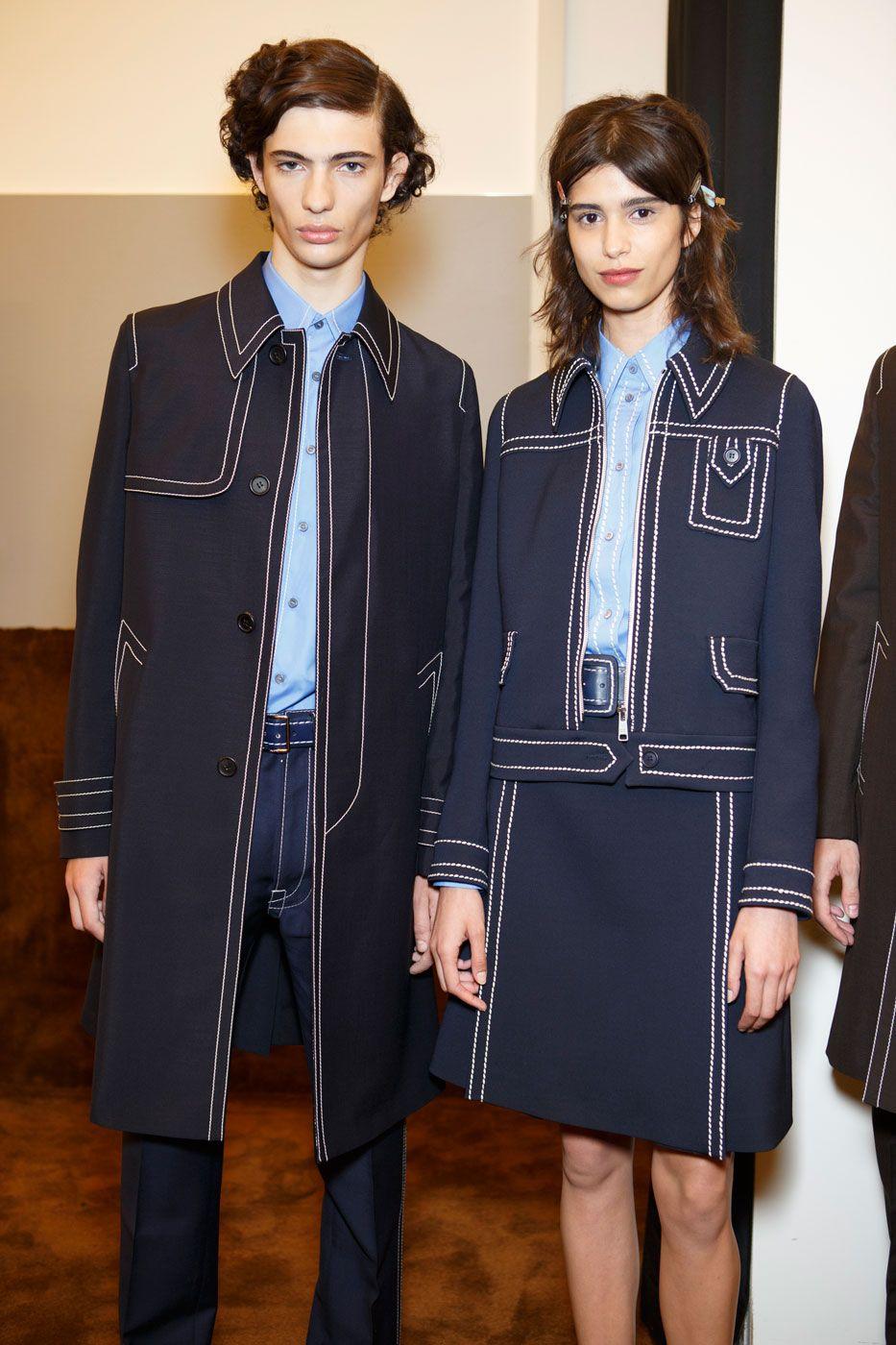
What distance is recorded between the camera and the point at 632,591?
1.72 m

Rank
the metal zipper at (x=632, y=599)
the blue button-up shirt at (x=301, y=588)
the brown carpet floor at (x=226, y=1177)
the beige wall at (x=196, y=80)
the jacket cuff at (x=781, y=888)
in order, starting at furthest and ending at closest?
1. the beige wall at (x=196, y=80)
2. the brown carpet floor at (x=226, y=1177)
3. the blue button-up shirt at (x=301, y=588)
4. the metal zipper at (x=632, y=599)
5. the jacket cuff at (x=781, y=888)

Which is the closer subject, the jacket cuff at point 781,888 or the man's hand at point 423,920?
the jacket cuff at point 781,888

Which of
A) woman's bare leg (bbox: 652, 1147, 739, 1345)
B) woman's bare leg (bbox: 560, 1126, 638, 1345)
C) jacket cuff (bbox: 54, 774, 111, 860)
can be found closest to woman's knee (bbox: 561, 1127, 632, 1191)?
woman's bare leg (bbox: 560, 1126, 638, 1345)

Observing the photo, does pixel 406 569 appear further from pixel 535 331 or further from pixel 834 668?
pixel 535 331

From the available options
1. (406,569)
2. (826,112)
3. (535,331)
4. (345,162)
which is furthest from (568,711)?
(535,331)

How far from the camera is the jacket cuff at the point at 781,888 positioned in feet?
5.25

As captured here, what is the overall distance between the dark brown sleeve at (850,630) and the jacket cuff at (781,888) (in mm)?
281

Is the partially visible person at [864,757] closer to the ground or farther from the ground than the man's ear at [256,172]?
closer to the ground

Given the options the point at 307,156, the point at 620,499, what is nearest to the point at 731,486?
A: the point at 620,499

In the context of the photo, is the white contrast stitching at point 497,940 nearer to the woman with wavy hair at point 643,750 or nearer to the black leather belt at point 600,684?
the woman with wavy hair at point 643,750

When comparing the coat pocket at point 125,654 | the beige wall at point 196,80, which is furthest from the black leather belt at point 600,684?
the beige wall at point 196,80

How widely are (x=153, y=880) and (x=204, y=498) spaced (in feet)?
1.75

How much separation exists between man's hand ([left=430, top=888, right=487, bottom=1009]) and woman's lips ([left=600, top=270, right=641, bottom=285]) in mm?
862

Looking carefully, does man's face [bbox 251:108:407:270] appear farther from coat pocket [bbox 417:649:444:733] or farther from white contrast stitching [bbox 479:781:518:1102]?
white contrast stitching [bbox 479:781:518:1102]
